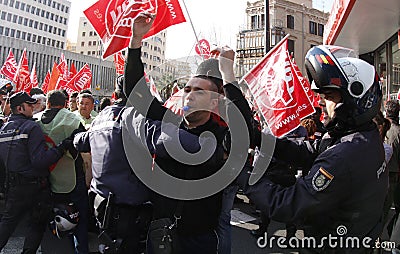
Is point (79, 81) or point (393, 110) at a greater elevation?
point (79, 81)

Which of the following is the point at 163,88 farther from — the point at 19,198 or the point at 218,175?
the point at 19,198

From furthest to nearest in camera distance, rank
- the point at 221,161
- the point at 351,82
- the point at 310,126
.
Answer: the point at 310,126, the point at 221,161, the point at 351,82

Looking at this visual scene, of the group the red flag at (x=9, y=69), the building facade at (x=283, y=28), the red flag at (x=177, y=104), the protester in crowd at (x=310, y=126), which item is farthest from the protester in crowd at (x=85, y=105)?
the building facade at (x=283, y=28)

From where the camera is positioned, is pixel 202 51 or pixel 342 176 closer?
pixel 342 176

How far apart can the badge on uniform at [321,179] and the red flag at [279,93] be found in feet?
8.22

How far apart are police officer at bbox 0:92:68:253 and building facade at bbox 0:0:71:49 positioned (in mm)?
75650

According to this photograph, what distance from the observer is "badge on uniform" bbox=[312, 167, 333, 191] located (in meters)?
1.41

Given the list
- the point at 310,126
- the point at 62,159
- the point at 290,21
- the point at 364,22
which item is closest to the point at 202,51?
the point at 310,126

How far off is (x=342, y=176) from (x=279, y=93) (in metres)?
2.73

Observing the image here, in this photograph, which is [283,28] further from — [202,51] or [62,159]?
[62,159]

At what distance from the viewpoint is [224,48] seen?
6.25 feet

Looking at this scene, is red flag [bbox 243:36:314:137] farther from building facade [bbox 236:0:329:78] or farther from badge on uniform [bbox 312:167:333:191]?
building facade [bbox 236:0:329:78]

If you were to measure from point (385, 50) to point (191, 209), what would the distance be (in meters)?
10.5

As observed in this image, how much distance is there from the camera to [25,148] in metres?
3.37
